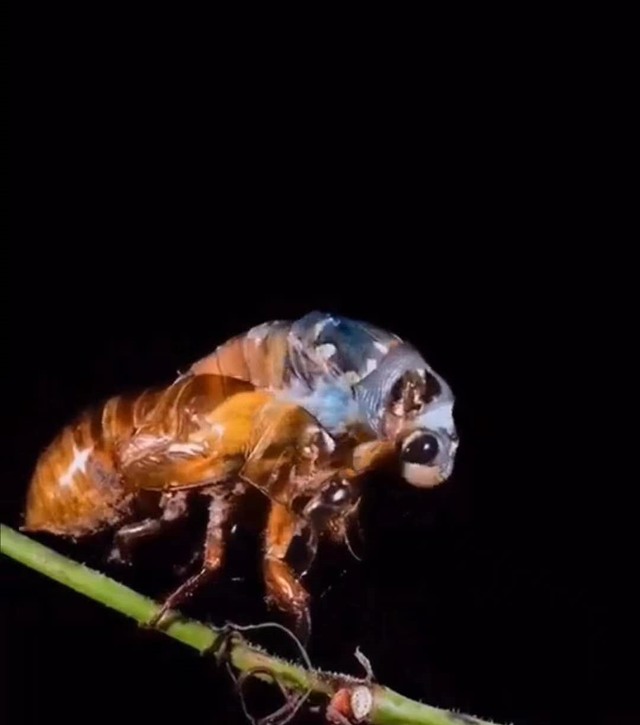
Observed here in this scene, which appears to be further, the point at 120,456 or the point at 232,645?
the point at 120,456

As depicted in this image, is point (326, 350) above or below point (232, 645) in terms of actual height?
above

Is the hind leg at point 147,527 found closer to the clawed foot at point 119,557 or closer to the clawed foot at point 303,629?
the clawed foot at point 119,557

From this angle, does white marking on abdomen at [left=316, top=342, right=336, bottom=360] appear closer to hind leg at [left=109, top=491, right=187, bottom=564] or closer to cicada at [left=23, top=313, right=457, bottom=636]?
cicada at [left=23, top=313, right=457, bottom=636]

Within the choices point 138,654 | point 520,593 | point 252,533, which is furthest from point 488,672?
point 252,533

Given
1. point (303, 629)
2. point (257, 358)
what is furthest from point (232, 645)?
point (257, 358)

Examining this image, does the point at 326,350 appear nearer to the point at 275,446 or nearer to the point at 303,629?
the point at 275,446
